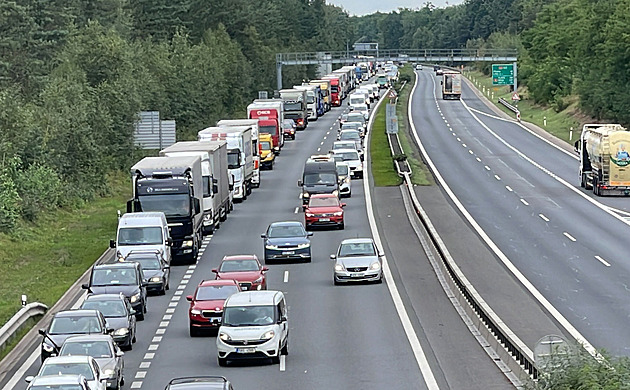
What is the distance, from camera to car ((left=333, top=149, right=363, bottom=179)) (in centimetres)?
7125

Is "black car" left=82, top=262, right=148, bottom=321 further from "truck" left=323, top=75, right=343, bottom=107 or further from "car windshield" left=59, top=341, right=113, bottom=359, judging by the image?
"truck" left=323, top=75, right=343, bottom=107

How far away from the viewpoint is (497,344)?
2938 centimetres

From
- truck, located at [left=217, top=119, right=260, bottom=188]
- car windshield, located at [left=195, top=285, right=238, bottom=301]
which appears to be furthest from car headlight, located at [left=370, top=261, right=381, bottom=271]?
truck, located at [left=217, top=119, right=260, bottom=188]

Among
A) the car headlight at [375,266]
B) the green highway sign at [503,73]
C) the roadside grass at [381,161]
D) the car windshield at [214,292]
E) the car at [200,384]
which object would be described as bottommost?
the roadside grass at [381,161]

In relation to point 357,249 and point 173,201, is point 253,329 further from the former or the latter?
point 173,201

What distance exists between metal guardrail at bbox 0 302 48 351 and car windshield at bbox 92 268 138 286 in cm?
177

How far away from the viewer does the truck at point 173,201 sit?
44.6 meters

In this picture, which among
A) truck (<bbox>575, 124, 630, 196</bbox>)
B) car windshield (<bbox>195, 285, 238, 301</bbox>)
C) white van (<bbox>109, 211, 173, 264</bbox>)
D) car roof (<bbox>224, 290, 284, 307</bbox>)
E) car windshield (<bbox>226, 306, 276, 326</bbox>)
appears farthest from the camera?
truck (<bbox>575, 124, 630, 196</bbox>)

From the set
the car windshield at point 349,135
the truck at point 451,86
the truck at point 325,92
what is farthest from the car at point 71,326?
the truck at point 451,86

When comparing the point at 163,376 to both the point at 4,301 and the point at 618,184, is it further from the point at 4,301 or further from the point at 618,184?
the point at 618,184

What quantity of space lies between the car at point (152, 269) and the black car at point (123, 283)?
2676mm

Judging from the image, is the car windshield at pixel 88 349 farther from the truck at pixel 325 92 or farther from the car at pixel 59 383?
the truck at pixel 325 92

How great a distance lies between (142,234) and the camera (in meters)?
41.6

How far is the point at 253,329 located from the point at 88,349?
4247 mm
